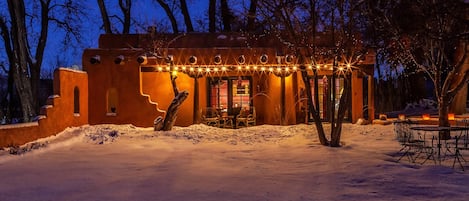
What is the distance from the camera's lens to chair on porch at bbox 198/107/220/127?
57.7ft

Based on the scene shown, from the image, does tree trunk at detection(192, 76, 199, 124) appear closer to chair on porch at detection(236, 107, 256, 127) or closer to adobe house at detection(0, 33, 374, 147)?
adobe house at detection(0, 33, 374, 147)

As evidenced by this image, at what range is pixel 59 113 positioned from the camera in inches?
548

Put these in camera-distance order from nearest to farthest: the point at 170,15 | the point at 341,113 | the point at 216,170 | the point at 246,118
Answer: the point at 216,170 → the point at 341,113 → the point at 246,118 → the point at 170,15

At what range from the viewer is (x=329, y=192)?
675cm

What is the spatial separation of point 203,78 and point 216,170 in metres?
10.2

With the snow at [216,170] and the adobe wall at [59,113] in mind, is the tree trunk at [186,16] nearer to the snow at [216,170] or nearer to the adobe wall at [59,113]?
the adobe wall at [59,113]

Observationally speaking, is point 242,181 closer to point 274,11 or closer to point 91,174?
point 91,174

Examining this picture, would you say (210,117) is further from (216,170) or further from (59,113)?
(216,170)

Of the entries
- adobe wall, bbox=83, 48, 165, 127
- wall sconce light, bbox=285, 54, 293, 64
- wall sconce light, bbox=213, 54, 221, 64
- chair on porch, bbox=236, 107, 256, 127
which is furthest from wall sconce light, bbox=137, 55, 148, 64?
wall sconce light, bbox=285, 54, 293, 64

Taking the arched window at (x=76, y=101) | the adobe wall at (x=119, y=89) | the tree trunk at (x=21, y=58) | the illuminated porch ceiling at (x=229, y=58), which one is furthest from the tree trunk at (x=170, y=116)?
the tree trunk at (x=21, y=58)

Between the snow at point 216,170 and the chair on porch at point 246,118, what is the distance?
3787 millimetres

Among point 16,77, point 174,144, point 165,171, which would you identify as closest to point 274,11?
point 174,144

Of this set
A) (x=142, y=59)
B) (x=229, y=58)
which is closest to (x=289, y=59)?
(x=229, y=58)

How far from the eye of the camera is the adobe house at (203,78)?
17.3 metres
